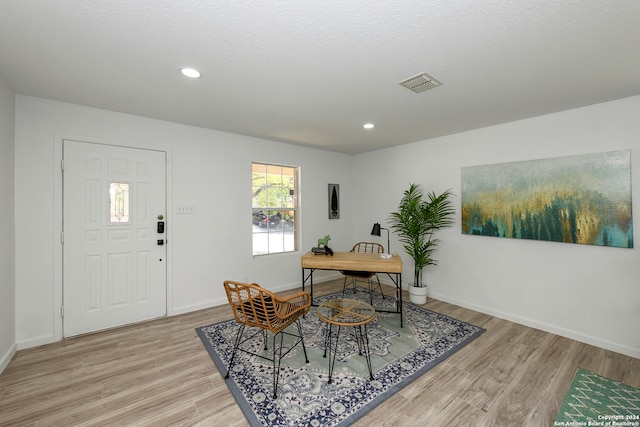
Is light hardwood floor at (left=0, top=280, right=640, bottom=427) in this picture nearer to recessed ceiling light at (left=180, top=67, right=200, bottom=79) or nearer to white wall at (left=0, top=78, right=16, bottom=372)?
white wall at (left=0, top=78, right=16, bottom=372)

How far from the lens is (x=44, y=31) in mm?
1626

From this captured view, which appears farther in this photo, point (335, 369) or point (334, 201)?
point (334, 201)

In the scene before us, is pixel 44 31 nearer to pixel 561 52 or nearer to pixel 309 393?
pixel 309 393

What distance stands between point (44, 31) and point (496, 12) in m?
2.67

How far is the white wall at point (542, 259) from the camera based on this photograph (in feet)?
8.46

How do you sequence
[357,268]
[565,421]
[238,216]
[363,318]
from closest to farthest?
[565,421] < [363,318] < [357,268] < [238,216]

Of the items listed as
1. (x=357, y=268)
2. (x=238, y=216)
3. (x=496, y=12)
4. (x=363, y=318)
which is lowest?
(x=363, y=318)

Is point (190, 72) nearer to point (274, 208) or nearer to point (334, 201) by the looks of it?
point (274, 208)

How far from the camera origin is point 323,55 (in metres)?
1.85

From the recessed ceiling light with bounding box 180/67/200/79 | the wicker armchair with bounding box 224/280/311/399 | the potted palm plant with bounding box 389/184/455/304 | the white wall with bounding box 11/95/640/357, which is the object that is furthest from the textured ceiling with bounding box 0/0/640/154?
the wicker armchair with bounding box 224/280/311/399

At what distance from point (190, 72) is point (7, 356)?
9.80ft

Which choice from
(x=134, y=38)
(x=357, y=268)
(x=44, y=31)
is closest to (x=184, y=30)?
(x=134, y=38)

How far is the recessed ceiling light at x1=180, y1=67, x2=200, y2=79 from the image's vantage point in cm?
206

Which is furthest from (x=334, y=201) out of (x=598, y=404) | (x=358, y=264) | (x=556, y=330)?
(x=598, y=404)
